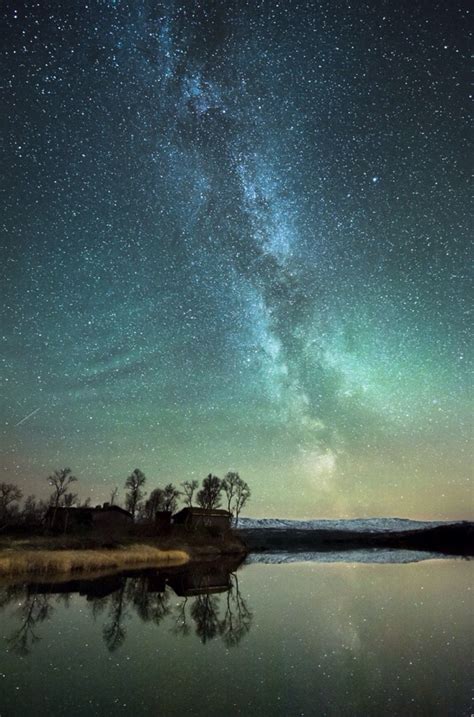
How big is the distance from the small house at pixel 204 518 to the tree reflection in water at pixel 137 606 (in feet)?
195

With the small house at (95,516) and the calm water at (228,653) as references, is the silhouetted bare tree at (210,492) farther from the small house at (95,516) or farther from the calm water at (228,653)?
the calm water at (228,653)

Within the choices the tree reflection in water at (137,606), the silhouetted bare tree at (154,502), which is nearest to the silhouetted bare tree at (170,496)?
the silhouetted bare tree at (154,502)

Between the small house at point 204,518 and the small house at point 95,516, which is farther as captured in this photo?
the small house at point 204,518

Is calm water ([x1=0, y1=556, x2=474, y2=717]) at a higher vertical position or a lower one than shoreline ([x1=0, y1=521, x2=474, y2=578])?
lower

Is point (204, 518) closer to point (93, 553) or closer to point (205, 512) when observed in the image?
point (205, 512)

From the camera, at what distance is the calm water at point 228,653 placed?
37.1ft

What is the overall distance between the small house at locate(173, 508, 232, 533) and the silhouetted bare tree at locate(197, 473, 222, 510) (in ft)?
42.6

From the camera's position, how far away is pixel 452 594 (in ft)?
106

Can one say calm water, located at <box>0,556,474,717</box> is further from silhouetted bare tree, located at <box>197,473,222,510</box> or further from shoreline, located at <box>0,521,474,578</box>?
silhouetted bare tree, located at <box>197,473,222,510</box>

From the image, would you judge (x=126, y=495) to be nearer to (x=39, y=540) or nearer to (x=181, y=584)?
(x=39, y=540)

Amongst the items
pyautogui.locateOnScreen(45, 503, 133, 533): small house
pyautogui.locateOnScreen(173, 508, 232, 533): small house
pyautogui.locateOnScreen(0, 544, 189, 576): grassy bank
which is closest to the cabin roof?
pyautogui.locateOnScreen(173, 508, 232, 533): small house

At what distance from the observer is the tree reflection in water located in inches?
727

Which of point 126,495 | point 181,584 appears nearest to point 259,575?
point 181,584

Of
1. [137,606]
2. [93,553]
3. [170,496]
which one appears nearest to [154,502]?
[170,496]
